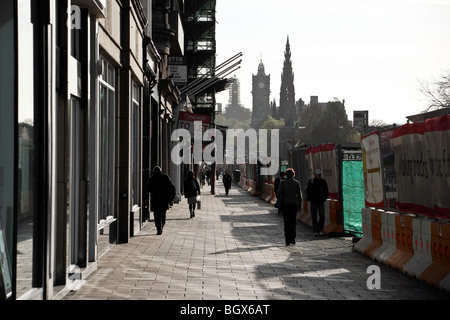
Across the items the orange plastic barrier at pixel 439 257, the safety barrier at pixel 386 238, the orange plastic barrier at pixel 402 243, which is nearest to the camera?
the orange plastic barrier at pixel 439 257

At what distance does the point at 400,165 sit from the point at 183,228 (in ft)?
32.3

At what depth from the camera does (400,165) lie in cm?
1317

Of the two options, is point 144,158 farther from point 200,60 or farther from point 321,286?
point 200,60

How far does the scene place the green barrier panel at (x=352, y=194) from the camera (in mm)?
18859

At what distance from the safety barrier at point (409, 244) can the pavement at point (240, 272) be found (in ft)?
0.54

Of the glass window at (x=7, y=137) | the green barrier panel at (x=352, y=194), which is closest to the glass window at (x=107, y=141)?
the green barrier panel at (x=352, y=194)

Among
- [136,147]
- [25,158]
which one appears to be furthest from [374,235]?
[25,158]

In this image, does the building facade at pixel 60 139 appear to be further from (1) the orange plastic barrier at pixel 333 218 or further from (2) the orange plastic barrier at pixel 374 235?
(1) the orange plastic barrier at pixel 333 218

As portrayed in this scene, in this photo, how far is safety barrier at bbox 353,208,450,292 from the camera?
10531mm

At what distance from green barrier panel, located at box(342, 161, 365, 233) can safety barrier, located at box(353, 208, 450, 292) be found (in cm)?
316

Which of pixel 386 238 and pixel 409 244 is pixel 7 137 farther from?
pixel 386 238

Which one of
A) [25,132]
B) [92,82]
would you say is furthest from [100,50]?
[25,132]

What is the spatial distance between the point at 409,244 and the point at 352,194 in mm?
6894

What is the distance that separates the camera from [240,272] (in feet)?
39.6
